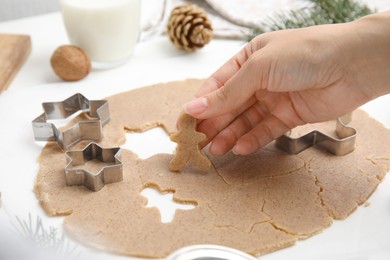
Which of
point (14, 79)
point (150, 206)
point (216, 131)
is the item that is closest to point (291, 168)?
point (216, 131)

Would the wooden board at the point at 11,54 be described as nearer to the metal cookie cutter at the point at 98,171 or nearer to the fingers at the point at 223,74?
the metal cookie cutter at the point at 98,171

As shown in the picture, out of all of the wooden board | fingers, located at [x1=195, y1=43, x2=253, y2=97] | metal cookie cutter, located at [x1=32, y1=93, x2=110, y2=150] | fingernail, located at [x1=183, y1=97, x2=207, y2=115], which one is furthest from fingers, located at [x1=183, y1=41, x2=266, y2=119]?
the wooden board

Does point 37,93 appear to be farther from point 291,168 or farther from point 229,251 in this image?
point 229,251

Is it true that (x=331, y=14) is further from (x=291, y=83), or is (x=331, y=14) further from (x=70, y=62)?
(x=70, y=62)

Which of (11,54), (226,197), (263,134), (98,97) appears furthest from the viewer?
(11,54)

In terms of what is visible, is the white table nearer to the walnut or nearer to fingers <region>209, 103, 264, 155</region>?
the walnut

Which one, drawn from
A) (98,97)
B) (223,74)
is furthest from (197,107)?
(98,97)

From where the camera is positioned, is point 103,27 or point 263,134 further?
point 103,27

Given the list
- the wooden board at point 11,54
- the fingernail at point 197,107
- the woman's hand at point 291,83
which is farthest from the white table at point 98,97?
the fingernail at point 197,107
